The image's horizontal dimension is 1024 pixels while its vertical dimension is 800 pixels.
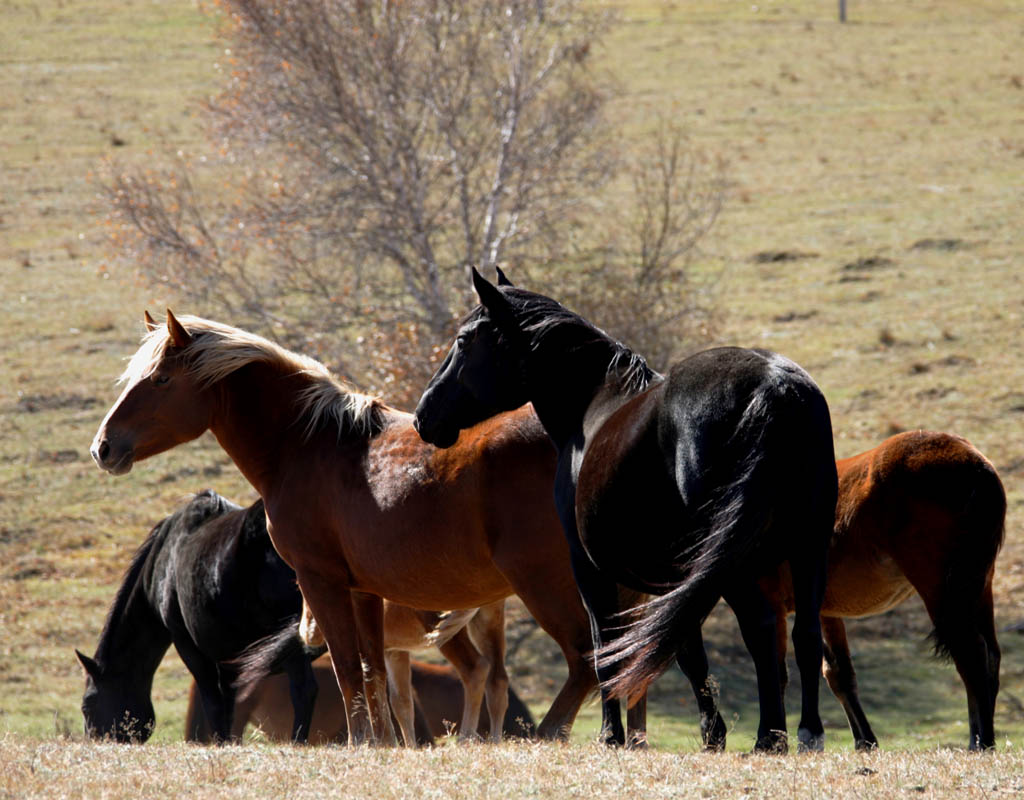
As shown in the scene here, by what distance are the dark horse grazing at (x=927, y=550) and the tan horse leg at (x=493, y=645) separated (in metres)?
2.12

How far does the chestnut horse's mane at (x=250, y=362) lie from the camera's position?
24.9ft

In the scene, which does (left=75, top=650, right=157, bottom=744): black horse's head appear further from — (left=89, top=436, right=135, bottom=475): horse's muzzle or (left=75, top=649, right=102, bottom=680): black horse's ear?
(left=89, top=436, right=135, bottom=475): horse's muzzle

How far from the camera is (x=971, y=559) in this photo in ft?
23.2

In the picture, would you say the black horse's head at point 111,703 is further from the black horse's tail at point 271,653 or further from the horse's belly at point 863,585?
the horse's belly at point 863,585

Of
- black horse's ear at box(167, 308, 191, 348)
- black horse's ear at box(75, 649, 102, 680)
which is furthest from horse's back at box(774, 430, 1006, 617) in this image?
black horse's ear at box(75, 649, 102, 680)

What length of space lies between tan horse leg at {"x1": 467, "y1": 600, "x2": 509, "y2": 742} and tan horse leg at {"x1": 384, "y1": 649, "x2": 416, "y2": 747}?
0.55m

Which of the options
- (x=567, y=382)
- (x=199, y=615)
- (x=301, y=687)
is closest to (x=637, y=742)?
(x=567, y=382)

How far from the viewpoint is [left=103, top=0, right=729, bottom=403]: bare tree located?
17312 mm

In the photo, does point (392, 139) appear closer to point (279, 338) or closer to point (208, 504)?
point (279, 338)

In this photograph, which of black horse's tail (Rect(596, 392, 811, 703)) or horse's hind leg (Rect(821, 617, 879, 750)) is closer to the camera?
black horse's tail (Rect(596, 392, 811, 703))

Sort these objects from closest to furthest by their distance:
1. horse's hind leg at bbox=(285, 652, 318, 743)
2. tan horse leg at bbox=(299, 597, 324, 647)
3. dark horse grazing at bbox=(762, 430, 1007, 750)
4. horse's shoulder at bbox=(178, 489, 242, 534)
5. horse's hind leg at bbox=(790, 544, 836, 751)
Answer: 1. horse's hind leg at bbox=(790, 544, 836, 751)
2. dark horse grazing at bbox=(762, 430, 1007, 750)
3. tan horse leg at bbox=(299, 597, 324, 647)
4. horse's hind leg at bbox=(285, 652, 318, 743)
5. horse's shoulder at bbox=(178, 489, 242, 534)

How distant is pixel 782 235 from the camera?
3011cm

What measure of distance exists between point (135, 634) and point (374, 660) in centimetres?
338

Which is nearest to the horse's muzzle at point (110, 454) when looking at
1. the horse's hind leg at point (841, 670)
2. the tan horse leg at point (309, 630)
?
the tan horse leg at point (309, 630)
